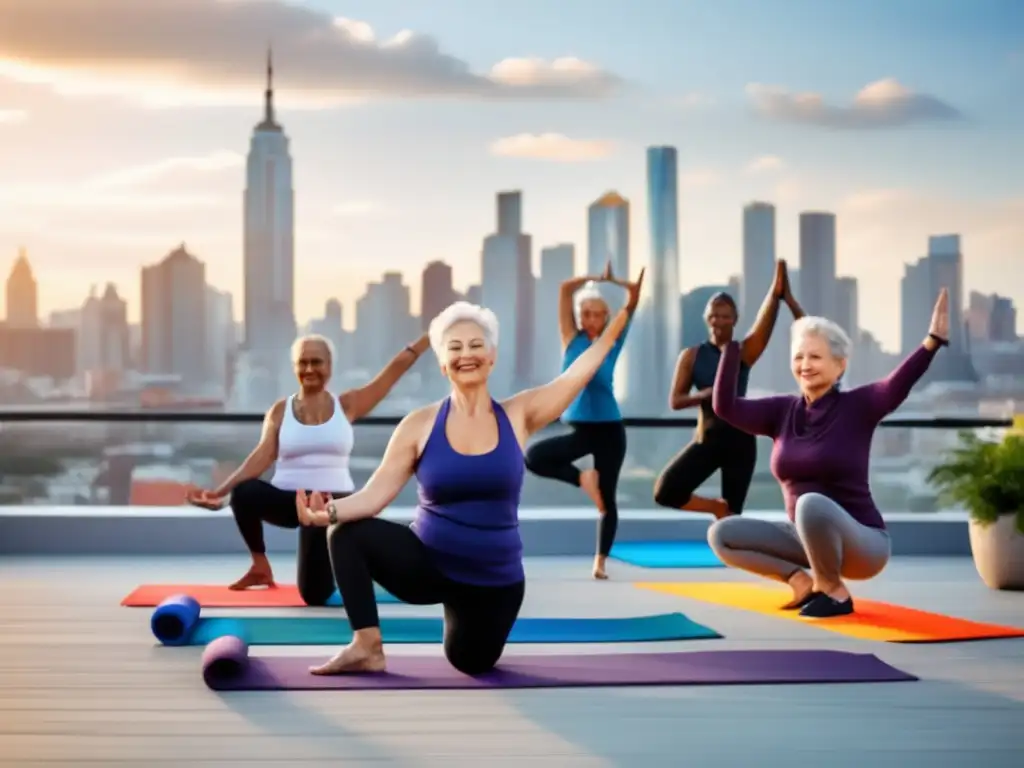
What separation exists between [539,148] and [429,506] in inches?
1242

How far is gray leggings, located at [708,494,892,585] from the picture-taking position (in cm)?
509

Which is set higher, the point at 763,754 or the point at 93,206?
the point at 93,206

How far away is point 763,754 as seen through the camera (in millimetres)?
3197

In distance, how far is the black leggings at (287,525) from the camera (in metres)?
5.56

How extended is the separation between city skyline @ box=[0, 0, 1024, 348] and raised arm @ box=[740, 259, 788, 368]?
10260mm

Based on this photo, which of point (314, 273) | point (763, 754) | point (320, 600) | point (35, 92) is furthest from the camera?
point (314, 273)

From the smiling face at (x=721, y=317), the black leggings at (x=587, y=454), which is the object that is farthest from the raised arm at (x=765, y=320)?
the black leggings at (x=587, y=454)

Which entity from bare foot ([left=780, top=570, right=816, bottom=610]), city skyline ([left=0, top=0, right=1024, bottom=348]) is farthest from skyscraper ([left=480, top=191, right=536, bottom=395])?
bare foot ([left=780, top=570, right=816, bottom=610])

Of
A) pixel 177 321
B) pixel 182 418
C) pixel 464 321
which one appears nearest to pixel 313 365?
pixel 464 321

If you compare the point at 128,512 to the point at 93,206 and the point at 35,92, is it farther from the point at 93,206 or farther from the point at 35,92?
the point at 93,206

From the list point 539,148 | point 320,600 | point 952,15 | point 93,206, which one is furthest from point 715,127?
point 320,600

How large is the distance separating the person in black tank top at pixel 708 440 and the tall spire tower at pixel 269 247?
3464 cm

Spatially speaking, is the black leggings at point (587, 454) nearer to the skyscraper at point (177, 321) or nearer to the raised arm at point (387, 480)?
the raised arm at point (387, 480)

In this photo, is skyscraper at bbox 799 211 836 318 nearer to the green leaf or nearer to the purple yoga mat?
the green leaf
